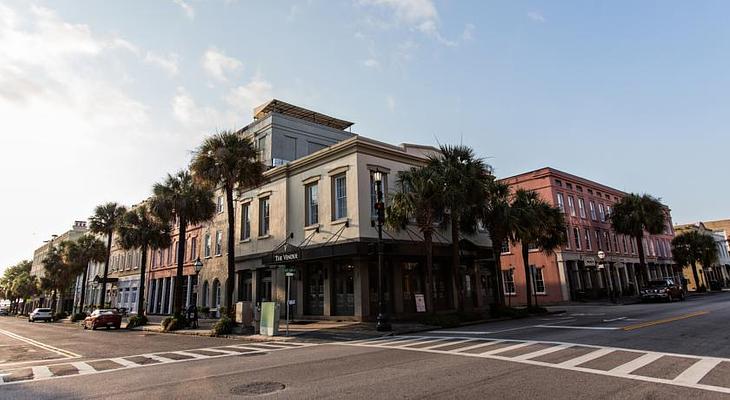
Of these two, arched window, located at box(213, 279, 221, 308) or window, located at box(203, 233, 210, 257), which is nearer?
arched window, located at box(213, 279, 221, 308)

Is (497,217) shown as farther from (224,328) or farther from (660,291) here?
(660,291)

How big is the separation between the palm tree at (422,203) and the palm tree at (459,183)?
1.41 ft

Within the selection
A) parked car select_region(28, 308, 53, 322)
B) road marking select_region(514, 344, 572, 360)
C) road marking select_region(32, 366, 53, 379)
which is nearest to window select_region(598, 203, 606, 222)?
road marking select_region(514, 344, 572, 360)

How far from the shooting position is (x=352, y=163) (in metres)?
24.4

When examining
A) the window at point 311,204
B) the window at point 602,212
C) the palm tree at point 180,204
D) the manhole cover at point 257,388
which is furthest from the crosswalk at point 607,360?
Result: the window at point 602,212

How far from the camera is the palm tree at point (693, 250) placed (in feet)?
180

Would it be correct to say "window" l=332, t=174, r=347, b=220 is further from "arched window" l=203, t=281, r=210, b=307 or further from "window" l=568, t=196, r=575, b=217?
"window" l=568, t=196, r=575, b=217

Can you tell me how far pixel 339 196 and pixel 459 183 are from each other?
7817 millimetres

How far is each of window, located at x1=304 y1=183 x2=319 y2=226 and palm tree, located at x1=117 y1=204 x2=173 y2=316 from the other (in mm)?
12281

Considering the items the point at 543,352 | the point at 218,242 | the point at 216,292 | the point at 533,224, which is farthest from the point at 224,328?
the point at 533,224

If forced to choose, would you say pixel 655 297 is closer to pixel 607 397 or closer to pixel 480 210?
pixel 480 210

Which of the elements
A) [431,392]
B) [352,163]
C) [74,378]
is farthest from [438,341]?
Answer: [352,163]

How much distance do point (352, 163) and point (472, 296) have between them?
14.2 metres

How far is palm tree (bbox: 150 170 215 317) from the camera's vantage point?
27.0 meters
